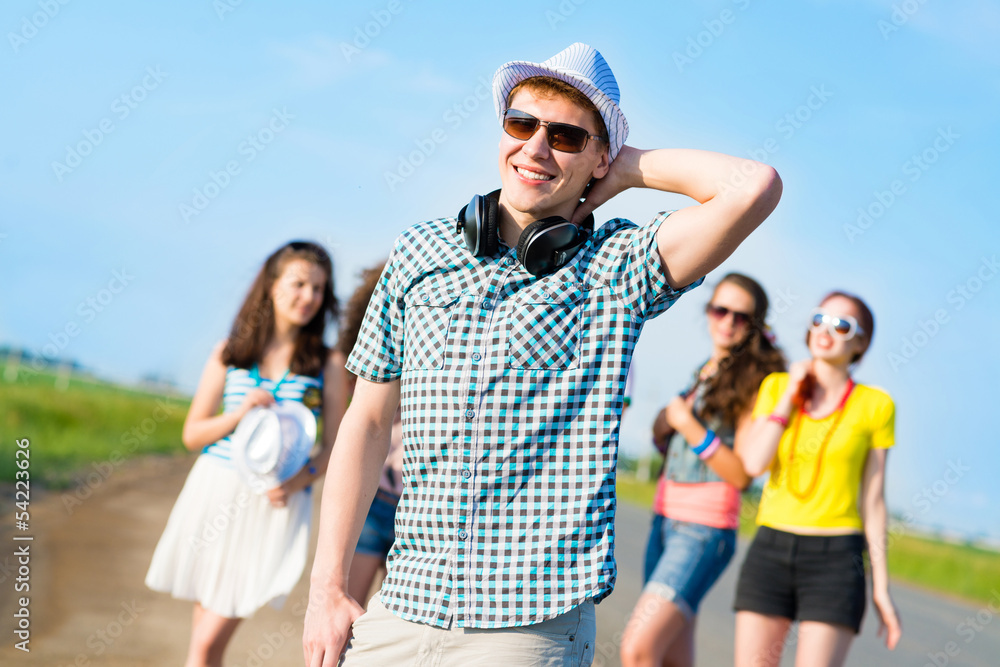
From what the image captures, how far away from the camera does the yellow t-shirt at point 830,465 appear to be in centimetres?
445

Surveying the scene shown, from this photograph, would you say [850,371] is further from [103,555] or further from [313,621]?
[103,555]

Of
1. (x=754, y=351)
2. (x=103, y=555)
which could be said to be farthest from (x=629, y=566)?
(x=754, y=351)

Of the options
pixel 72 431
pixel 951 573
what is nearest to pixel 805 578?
pixel 951 573

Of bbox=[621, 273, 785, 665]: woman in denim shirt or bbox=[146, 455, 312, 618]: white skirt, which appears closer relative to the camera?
bbox=[146, 455, 312, 618]: white skirt

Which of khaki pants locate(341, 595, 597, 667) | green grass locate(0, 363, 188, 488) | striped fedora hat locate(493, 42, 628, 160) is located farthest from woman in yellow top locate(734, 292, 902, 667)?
green grass locate(0, 363, 188, 488)

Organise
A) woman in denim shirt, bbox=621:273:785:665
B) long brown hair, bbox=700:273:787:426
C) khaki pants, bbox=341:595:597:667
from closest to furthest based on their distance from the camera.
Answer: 1. khaki pants, bbox=341:595:597:667
2. woman in denim shirt, bbox=621:273:785:665
3. long brown hair, bbox=700:273:787:426

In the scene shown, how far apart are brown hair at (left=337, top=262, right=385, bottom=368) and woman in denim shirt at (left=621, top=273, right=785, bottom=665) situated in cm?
167

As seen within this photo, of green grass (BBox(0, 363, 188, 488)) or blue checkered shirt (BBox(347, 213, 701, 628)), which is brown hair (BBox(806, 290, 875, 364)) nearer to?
blue checkered shirt (BBox(347, 213, 701, 628))

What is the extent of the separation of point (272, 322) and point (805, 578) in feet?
9.26

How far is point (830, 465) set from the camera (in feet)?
14.7

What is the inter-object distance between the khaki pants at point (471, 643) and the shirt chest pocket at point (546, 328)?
55 centimetres

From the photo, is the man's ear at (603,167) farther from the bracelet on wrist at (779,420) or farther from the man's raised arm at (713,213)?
the bracelet on wrist at (779,420)

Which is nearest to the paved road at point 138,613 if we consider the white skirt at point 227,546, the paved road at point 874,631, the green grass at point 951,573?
the paved road at point 874,631

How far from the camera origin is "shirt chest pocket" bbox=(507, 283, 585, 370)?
2.19 m
